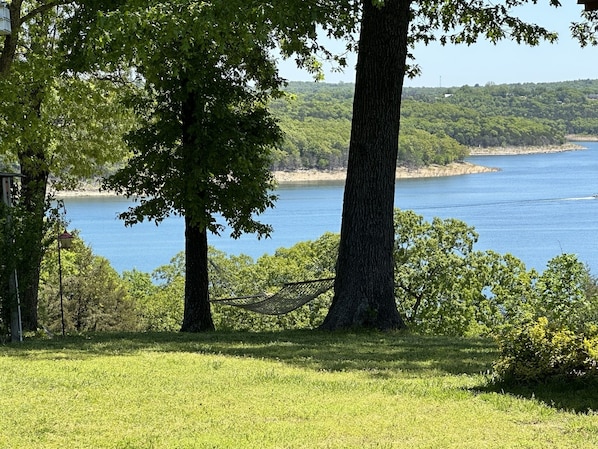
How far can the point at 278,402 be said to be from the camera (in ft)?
15.4

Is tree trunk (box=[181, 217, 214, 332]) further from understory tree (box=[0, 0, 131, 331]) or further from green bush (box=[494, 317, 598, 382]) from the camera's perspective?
green bush (box=[494, 317, 598, 382])

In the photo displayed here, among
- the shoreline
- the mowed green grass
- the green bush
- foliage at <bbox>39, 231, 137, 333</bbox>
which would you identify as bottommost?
foliage at <bbox>39, 231, 137, 333</bbox>

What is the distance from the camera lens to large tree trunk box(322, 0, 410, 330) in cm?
905

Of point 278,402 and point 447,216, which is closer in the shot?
point 278,402

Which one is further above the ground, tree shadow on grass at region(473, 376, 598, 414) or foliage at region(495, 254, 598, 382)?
foliage at region(495, 254, 598, 382)

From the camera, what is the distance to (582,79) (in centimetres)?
A: 10838

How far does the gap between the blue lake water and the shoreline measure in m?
0.80

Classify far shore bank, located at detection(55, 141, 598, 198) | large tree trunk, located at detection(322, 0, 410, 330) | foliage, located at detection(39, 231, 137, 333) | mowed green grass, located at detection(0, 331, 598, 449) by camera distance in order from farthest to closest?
far shore bank, located at detection(55, 141, 598, 198) < foliage, located at detection(39, 231, 137, 333) < large tree trunk, located at detection(322, 0, 410, 330) < mowed green grass, located at detection(0, 331, 598, 449)

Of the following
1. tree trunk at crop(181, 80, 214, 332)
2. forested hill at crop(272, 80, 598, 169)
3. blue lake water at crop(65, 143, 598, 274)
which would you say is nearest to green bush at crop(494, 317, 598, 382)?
tree trunk at crop(181, 80, 214, 332)

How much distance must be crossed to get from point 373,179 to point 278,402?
4.84 meters

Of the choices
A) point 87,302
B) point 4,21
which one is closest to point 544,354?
point 4,21

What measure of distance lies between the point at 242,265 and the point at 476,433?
32515 millimetres

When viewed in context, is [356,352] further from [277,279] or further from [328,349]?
[277,279]

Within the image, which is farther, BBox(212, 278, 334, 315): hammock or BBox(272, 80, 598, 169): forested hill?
BBox(272, 80, 598, 169): forested hill
